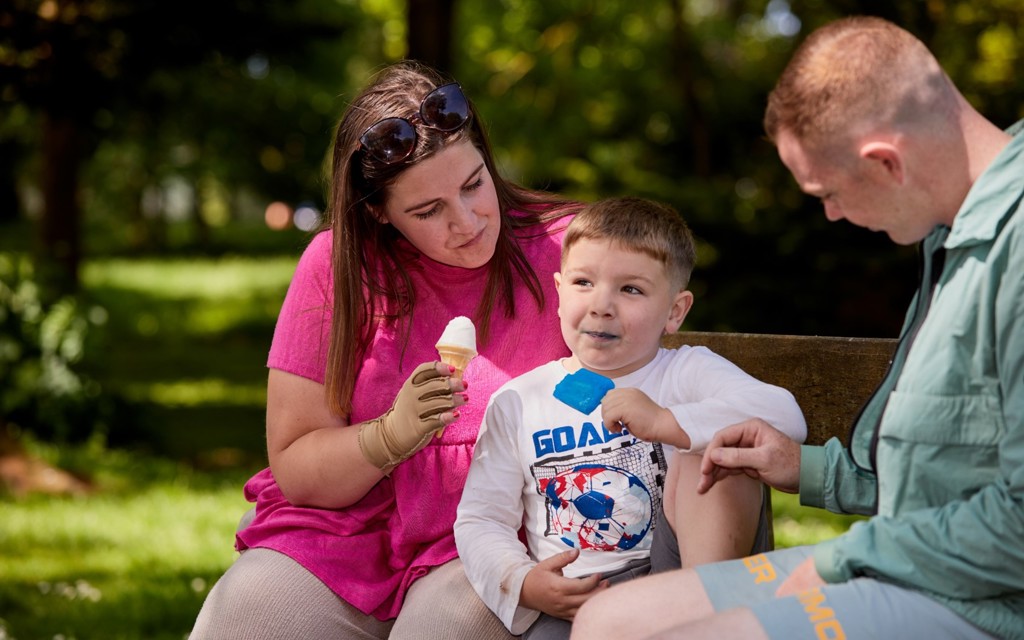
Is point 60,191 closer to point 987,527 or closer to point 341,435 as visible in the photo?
point 341,435

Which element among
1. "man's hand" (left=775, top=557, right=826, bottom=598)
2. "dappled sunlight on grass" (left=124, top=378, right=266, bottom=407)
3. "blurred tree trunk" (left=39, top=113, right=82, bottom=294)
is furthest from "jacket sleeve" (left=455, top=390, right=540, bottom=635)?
"blurred tree trunk" (left=39, top=113, right=82, bottom=294)

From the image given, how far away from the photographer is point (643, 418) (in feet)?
7.59

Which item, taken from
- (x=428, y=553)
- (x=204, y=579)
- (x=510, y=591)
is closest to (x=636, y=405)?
(x=510, y=591)

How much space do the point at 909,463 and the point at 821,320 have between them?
6527 millimetres

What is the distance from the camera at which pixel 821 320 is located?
324 inches

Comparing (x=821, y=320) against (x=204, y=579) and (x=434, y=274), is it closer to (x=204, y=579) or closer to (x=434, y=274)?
(x=204, y=579)

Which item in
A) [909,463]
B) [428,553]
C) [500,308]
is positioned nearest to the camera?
[909,463]

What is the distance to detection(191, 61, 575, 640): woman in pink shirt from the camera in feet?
8.78

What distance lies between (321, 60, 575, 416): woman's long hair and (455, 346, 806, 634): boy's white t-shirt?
0.40 meters

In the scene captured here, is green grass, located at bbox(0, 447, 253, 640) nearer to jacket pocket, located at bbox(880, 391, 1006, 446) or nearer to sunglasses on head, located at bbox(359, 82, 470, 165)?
sunglasses on head, located at bbox(359, 82, 470, 165)

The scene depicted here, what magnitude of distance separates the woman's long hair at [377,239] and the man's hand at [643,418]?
654mm

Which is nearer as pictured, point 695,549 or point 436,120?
point 695,549

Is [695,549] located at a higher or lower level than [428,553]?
higher

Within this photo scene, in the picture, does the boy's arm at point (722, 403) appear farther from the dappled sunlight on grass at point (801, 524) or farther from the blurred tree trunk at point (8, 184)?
the blurred tree trunk at point (8, 184)
